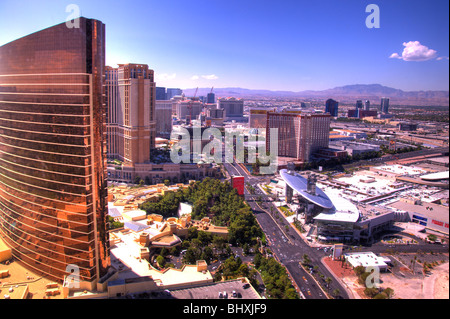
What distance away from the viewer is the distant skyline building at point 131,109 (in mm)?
17406

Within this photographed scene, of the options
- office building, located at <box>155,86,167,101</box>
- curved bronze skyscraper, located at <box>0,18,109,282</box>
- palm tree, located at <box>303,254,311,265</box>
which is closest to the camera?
curved bronze skyscraper, located at <box>0,18,109,282</box>

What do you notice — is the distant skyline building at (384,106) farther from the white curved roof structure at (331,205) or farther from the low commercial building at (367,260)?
the low commercial building at (367,260)

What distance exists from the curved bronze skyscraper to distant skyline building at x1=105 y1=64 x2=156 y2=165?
990 cm

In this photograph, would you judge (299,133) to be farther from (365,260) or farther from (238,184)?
(365,260)

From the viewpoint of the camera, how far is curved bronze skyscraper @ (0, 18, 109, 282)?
627cm

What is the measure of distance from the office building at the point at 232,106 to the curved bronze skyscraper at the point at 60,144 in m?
41.7

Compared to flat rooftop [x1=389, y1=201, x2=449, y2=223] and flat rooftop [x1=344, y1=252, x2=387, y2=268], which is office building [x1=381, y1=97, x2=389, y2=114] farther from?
flat rooftop [x1=344, y1=252, x2=387, y2=268]

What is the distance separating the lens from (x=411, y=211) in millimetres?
13008

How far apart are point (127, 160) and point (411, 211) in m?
14.0

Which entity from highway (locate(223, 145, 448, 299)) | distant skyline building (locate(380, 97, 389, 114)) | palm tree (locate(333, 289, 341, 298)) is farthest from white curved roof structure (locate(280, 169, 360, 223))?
distant skyline building (locate(380, 97, 389, 114))

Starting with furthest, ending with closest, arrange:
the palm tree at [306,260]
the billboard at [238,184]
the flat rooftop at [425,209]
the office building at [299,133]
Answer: the office building at [299,133] → the billboard at [238,184] → the flat rooftop at [425,209] → the palm tree at [306,260]

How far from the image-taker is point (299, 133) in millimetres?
23203

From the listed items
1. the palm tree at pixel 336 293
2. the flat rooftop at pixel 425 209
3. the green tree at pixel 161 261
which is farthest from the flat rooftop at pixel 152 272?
the flat rooftop at pixel 425 209

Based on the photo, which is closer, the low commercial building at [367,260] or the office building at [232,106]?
the low commercial building at [367,260]
